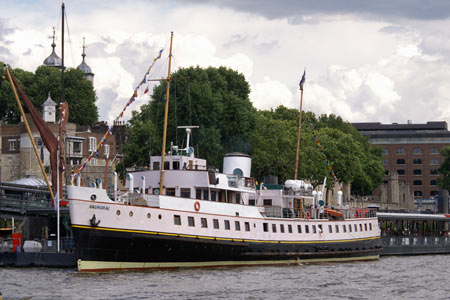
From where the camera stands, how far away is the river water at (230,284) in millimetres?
42625

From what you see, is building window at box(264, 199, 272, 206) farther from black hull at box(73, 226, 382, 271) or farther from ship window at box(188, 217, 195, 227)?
ship window at box(188, 217, 195, 227)

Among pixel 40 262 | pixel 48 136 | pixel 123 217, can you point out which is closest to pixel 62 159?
pixel 48 136

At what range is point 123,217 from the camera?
50875 mm

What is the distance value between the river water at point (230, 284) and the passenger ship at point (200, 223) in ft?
4.19

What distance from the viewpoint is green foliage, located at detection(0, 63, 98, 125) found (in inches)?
5054

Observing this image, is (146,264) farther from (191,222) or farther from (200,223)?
(200,223)

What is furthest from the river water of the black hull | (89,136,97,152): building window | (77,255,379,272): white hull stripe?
(89,136,97,152): building window

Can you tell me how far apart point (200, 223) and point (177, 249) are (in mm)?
2515

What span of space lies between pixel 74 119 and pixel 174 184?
254 feet

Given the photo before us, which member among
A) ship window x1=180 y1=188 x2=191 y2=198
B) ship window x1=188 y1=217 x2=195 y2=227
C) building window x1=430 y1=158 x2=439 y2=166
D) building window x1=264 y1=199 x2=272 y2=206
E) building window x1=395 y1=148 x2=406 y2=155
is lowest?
ship window x1=188 y1=217 x2=195 y2=227

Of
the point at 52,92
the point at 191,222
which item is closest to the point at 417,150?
the point at 52,92

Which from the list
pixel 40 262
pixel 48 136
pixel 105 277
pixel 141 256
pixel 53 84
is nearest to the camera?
pixel 105 277

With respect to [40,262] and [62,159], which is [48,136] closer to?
[62,159]

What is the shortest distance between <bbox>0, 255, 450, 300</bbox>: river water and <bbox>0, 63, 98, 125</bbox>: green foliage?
7567 cm
